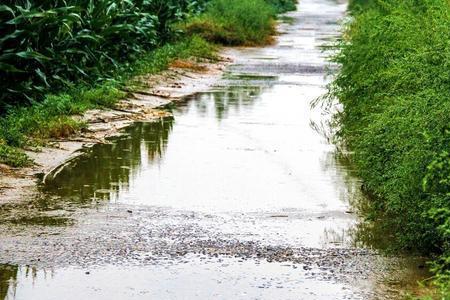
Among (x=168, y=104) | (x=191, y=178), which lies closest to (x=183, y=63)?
(x=168, y=104)

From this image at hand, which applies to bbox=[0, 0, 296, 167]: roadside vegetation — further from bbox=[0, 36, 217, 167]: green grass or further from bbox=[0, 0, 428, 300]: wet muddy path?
bbox=[0, 0, 428, 300]: wet muddy path

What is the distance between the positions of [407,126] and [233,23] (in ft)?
76.8

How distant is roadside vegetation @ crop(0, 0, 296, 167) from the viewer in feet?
44.9

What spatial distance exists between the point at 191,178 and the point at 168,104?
20.6 ft

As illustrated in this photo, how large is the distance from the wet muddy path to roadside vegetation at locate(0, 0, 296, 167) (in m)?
1.01

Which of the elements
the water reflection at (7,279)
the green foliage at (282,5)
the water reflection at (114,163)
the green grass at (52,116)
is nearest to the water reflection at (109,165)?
the water reflection at (114,163)

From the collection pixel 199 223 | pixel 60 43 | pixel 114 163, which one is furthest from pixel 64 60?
pixel 199 223

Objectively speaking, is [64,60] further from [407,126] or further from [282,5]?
[282,5]

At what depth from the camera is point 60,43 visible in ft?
53.4

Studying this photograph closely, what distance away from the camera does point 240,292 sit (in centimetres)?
743

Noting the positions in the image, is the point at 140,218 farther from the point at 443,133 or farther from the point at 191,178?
the point at 443,133

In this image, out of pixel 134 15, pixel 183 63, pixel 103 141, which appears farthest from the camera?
pixel 183 63

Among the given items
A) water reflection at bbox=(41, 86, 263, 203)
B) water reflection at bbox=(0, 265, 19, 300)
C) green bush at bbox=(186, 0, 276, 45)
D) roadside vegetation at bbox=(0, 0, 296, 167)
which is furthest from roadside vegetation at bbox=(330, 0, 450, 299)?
green bush at bbox=(186, 0, 276, 45)

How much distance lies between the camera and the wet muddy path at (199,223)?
7.59 m
